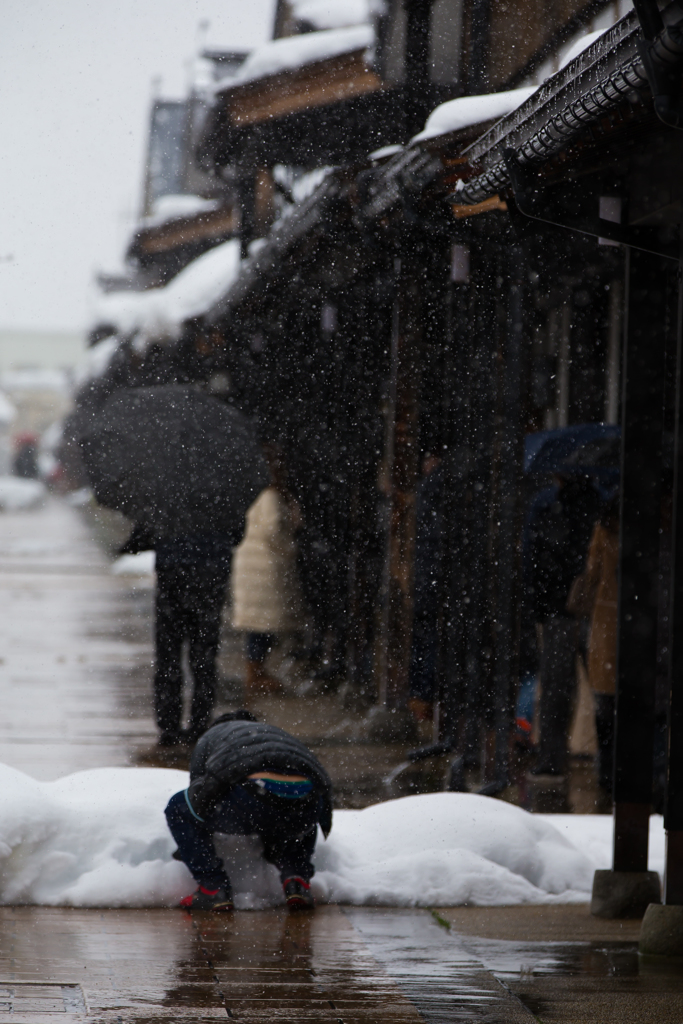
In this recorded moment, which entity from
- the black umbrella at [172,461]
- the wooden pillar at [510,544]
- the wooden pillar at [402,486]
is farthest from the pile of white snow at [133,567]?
the wooden pillar at [510,544]

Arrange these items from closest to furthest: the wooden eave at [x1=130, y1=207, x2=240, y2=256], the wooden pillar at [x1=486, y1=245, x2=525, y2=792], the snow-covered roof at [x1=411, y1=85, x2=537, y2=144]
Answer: the snow-covered roof at [x1=411, y1=85, x2=537, y2=144]
the wooden pillar at [x1=486, y1=245, x2=525, y2=792]
the wooden eave at [x1=130, y1=207, x2=240, y2=256]

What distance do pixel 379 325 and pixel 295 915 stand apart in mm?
6044

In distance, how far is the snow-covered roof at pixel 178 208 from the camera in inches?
786

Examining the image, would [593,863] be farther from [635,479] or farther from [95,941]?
[95,941]

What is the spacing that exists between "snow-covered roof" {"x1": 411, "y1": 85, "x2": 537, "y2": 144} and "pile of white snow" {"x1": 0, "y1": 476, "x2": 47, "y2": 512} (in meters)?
41.1

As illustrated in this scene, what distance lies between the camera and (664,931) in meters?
3.98

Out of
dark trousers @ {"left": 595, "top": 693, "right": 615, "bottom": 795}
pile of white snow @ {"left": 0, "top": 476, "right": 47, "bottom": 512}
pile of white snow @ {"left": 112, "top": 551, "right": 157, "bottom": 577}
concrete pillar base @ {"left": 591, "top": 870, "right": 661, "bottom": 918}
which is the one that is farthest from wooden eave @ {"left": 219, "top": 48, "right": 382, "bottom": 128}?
pile of white snow @ {"left": 0, "top": 476, "right": 47, "bottom": 512}

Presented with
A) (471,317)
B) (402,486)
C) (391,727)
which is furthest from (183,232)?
(471,317)

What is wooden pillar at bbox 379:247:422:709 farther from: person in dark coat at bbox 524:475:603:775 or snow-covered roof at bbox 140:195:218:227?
snow-covered roof at bbox 140:195:218:227

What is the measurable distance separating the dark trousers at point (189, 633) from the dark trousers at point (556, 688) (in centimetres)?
185

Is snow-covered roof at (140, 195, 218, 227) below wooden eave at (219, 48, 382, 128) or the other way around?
the other way around

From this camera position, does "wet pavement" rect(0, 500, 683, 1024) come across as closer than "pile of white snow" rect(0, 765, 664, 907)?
Yes

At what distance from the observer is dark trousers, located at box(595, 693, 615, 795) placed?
21.5ft

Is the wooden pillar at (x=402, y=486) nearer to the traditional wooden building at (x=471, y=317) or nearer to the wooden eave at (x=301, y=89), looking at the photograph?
the traditional wooden building at (x=471, y=317)
